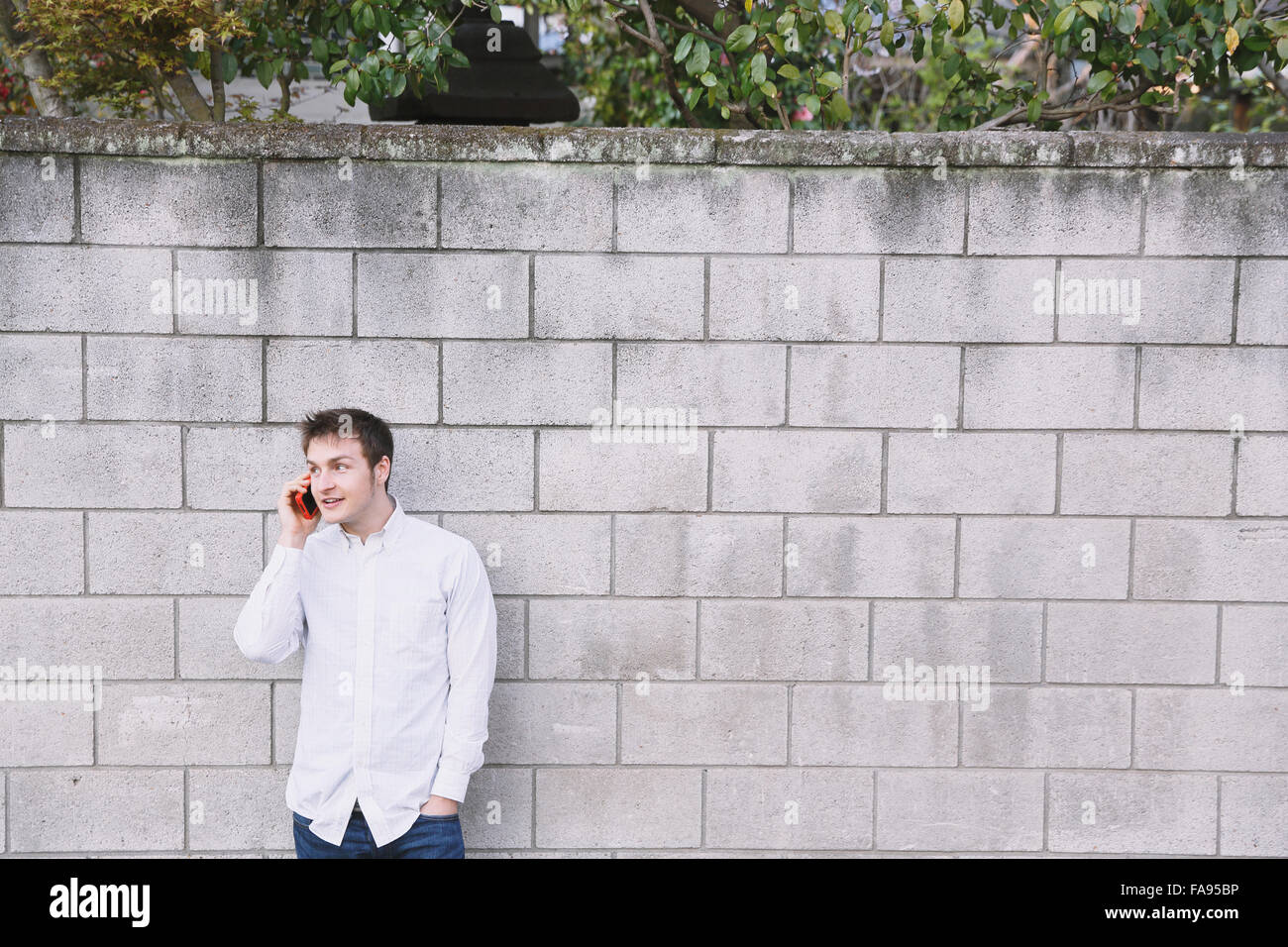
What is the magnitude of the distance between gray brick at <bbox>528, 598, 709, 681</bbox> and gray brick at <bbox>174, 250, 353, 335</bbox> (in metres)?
1.06

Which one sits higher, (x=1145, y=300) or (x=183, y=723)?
(x=1145, y=300)

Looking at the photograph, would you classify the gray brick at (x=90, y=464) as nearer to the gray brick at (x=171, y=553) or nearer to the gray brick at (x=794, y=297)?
the gray brick at (x=171, y=553)

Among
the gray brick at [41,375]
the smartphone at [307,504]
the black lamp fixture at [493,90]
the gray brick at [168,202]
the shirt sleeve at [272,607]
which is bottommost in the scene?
the shirt sleeve at [272,607]

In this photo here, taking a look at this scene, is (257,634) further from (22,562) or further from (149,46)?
(149,46)

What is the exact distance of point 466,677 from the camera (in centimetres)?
266

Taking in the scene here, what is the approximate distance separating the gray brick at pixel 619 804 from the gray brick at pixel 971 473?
3.54 ft

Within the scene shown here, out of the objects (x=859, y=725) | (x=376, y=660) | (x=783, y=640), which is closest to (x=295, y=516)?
(x=376, y=660)

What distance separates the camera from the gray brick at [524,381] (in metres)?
3.05

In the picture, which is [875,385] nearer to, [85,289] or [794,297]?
[794,297]

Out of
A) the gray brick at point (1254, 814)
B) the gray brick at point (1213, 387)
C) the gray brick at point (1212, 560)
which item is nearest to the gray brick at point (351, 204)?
the gray brick at point (1213, 387)

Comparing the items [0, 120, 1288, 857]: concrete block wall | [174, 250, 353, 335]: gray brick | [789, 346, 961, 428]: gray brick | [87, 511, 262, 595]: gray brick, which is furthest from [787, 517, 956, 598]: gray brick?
[87, 511, 262, 595]: gray brick

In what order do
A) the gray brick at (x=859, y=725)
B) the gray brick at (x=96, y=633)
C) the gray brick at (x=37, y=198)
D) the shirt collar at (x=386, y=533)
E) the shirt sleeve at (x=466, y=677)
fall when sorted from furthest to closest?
the gray brick at (x=859, y=725), the gray brick at (x=96, y=633), the gray brick at (x=37, y=198), the shirt collar at (x=386, y=533), the shirt sleeve at (x=466, y=677)

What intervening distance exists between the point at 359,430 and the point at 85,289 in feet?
3.24

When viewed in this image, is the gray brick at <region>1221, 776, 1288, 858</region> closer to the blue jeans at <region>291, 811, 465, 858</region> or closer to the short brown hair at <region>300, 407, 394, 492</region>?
the blue jeans at <region>291, 811, 465, 858</region>
